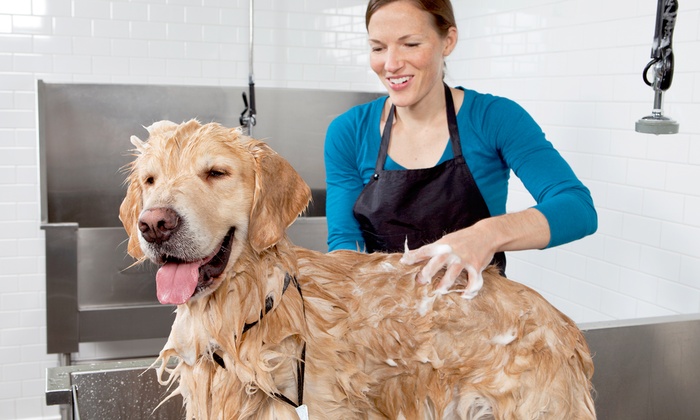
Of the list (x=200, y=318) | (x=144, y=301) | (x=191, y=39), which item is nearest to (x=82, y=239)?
(x=144, y=301)

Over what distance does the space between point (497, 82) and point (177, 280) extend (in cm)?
287

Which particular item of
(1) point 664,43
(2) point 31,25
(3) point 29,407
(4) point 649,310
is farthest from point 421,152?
(3) point 29,407

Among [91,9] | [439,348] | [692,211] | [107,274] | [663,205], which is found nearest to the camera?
[439,348]

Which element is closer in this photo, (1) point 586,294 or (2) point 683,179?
(2) point 683,179

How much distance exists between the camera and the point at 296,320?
144 cm

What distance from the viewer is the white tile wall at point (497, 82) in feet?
9.30

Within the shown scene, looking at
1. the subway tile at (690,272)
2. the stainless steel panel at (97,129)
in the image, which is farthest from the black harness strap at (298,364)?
the stainless steel panel at (97,129)

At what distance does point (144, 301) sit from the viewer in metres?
4.11

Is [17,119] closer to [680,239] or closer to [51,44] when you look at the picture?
[51,44]

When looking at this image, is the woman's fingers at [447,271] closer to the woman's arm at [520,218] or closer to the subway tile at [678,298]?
the woman's arm at [520,218]

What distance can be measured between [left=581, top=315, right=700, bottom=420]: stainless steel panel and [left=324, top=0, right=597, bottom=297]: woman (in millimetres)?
420

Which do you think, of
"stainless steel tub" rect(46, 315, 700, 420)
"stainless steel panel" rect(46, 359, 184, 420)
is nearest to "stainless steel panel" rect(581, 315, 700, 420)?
"stainless steel tub" rect(46, 315, 700, 420)

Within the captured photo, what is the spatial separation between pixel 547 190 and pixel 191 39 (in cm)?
318

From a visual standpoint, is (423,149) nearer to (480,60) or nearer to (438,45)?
(438,45)
